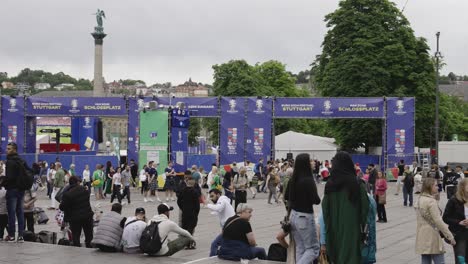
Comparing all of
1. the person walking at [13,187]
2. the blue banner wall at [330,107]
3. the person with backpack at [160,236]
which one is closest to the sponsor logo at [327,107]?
the blue banner wall at [330,107]

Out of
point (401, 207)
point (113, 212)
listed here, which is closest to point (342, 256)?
point (113, 212)

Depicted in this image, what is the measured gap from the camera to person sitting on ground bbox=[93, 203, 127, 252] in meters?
13.1

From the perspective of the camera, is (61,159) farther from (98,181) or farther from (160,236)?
(160,236)

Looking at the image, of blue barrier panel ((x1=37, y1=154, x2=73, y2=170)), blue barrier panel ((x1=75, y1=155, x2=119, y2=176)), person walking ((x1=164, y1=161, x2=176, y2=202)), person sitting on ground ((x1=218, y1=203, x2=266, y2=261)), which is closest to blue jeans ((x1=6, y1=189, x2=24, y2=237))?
person sitting on ground ((x1=218, y1=203, x2=266, y2=261))

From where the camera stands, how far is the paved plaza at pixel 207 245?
12.4 metres

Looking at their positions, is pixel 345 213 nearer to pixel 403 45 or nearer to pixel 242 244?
pixel 242 244

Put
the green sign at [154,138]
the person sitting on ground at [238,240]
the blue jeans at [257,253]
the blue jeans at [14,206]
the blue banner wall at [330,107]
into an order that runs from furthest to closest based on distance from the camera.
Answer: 1. the blue banner wall at [330,107]
2. the green sign at [154,138]
3. the blue jeans at [14,206]
4. the blue jeans at [257,253]
5. the person sitting on ground at [238,240]

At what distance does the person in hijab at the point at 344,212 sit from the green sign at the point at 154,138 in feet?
94.9

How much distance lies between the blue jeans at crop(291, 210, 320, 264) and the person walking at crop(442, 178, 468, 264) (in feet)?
7.09

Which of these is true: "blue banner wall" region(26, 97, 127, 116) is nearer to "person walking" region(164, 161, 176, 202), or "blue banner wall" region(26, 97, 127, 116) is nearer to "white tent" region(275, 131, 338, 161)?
"white tent" region(275, 131, 338, 161)

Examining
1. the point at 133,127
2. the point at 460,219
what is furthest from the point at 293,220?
the point at 133,127

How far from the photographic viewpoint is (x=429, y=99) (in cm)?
5375

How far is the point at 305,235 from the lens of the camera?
9.16m

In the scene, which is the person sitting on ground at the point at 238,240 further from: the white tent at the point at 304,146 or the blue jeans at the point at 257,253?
the white tent at the point at 304,146
